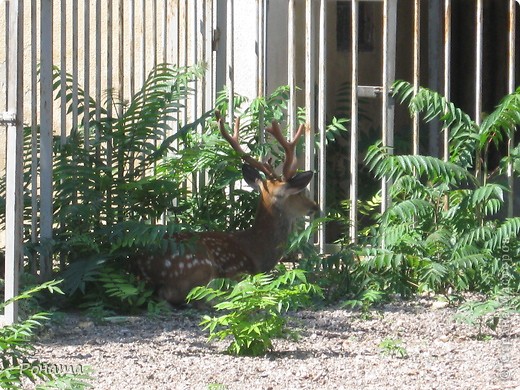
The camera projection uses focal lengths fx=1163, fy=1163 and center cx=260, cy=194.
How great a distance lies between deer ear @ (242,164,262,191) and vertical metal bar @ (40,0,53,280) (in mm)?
1573

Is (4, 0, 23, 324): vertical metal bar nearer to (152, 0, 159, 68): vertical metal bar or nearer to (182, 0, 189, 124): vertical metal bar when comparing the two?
(152, 0, 159, 68): vertical metal bar

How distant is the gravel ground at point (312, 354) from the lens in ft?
19.9

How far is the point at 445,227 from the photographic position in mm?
8562

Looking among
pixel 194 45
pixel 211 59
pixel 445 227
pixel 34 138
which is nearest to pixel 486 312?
pixel 445 227

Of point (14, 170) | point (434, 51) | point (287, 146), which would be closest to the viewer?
point (14, 170)

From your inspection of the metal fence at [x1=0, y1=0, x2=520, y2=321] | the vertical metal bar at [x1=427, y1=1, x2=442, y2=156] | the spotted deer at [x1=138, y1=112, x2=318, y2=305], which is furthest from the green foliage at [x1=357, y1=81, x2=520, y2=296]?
the vertical metal bar at [x1=427, y1=1, x2=442, y2=156]

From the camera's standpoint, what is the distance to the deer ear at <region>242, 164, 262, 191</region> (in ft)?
30.1

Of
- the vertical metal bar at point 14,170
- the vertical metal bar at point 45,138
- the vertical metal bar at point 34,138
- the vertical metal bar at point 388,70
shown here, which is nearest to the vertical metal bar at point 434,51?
the vertical metal bar at point 388,70

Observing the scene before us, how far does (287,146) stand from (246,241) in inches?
31.9

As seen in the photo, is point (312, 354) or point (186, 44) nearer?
point (312, 354)

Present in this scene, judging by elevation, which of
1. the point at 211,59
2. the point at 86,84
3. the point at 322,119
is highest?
the point at 211,59

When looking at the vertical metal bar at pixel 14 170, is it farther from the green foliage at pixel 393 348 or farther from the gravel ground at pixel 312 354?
the green foliage at pixel 393 348

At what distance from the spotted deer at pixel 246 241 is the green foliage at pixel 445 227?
77cm

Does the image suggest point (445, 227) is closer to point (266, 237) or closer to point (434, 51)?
point (266, 237)
